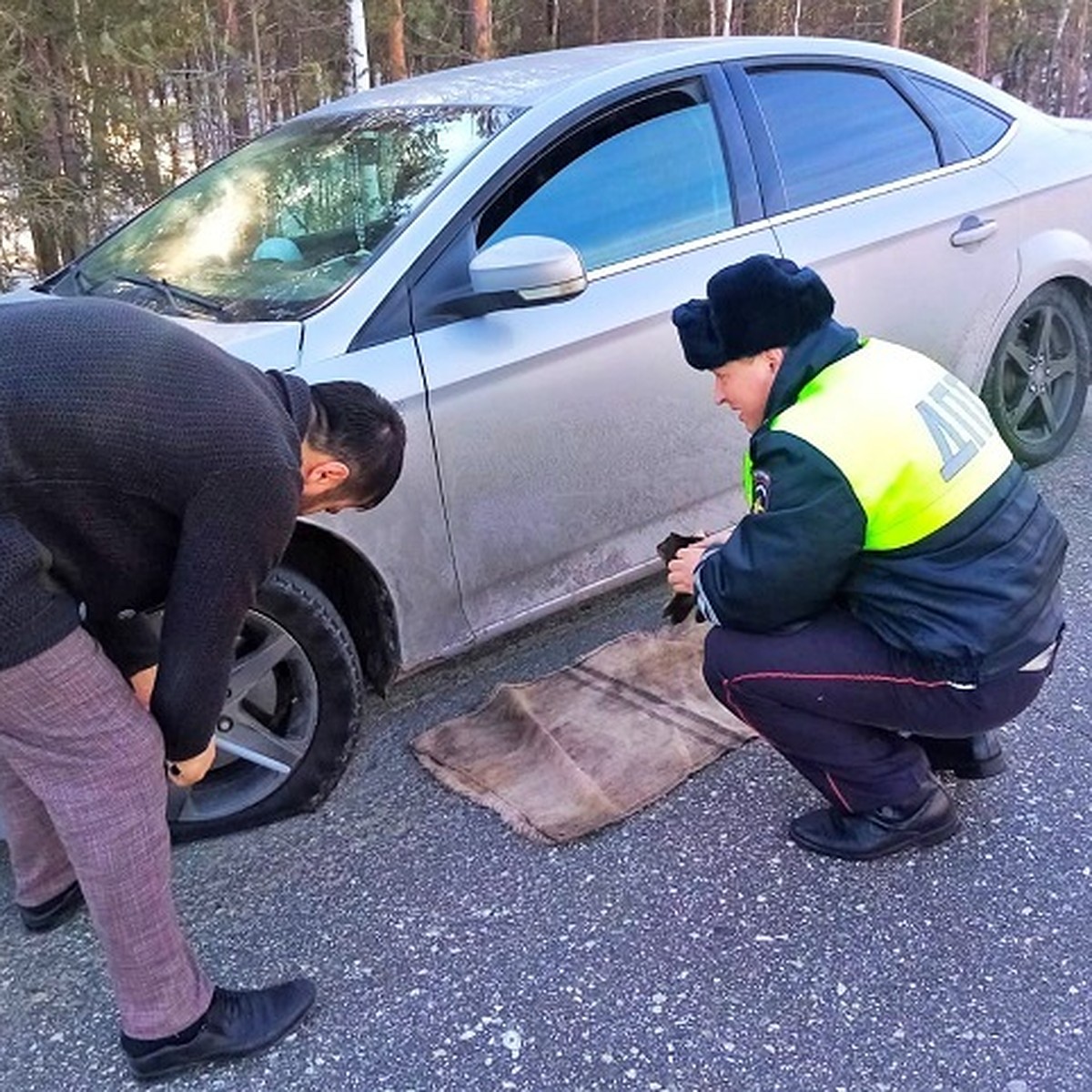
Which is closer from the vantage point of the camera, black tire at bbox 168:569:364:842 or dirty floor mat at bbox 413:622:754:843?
black tire at bbox 168:569:364:842

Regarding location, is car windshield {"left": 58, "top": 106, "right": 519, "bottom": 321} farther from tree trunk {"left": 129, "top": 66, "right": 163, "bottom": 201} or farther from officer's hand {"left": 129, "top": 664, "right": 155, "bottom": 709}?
tree trunk {"left": 129, "top": 66, "right": 163, "bottom": 201}

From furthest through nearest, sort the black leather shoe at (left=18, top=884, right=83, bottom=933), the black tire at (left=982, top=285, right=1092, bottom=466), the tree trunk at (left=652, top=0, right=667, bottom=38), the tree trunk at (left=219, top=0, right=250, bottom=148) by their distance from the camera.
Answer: the tree trunk at (left=652, top=0, right=667, bottom=38)
the tree trunk at (left=219, top=0, right=250, bottom=148)
the black tire at (left=982, top=285, right=1092, bottom=466)
the black leather shoe at (left=18, top=884, right=83, bottom=933)

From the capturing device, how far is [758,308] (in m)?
2.22

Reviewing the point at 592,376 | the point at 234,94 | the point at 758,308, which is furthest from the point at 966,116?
the point at 234,94

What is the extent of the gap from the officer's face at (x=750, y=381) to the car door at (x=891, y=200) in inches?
42.3

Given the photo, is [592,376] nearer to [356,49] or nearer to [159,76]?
[159,76]

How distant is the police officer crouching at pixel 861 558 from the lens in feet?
7.07

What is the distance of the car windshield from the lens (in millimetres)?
2855

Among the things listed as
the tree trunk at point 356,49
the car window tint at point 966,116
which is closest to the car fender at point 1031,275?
the car window tint at point 966,116

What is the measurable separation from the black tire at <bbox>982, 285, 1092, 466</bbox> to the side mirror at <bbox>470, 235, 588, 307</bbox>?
1924mm

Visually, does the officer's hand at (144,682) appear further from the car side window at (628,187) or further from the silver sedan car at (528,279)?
the car side window at (628,187)

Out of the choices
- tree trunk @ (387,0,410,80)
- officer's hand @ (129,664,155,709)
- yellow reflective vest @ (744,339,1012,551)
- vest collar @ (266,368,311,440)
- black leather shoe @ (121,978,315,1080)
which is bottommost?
black leather shoe @ (121,978,315,1080)

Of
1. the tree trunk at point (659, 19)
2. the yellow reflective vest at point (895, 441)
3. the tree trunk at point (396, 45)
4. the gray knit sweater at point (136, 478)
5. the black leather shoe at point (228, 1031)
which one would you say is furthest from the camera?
the tree trunk at point (659, 19)

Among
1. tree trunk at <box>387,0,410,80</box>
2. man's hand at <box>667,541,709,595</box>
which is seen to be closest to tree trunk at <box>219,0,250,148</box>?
tree trunk at <box>387,0,410,80</box>
